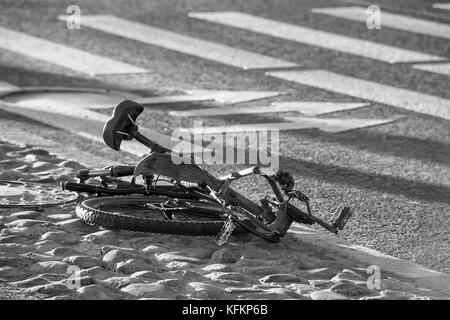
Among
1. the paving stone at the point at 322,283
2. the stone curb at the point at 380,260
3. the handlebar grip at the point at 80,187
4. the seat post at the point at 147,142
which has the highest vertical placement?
the seat post at the point at 147,142

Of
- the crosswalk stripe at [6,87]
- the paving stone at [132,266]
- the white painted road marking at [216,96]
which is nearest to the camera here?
the paving stone at [132,266]

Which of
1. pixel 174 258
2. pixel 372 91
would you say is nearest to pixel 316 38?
pixel 372 91

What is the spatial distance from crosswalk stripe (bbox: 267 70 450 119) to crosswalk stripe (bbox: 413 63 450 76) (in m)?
0.79

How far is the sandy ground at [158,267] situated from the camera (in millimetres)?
6465

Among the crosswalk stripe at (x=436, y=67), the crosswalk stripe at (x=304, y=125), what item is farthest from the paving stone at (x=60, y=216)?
the crosswalk stripe at (x=436, y=67)

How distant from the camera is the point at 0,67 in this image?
491 inches

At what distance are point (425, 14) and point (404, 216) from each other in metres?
7.80

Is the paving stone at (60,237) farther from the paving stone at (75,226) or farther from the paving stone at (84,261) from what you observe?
the paving stone at (84,261)

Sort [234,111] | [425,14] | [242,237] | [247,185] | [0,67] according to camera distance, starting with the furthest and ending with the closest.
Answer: [425,14], [0,67], [234,111], [247,185], [242,237]

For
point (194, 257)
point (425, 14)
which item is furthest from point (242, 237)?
point (425, 14)

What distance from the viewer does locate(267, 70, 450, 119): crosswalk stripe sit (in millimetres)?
11195

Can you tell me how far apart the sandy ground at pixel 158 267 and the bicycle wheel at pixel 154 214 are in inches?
2.0

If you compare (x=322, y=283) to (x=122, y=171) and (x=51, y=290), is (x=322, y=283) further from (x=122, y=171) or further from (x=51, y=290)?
(x=122, y=171)
